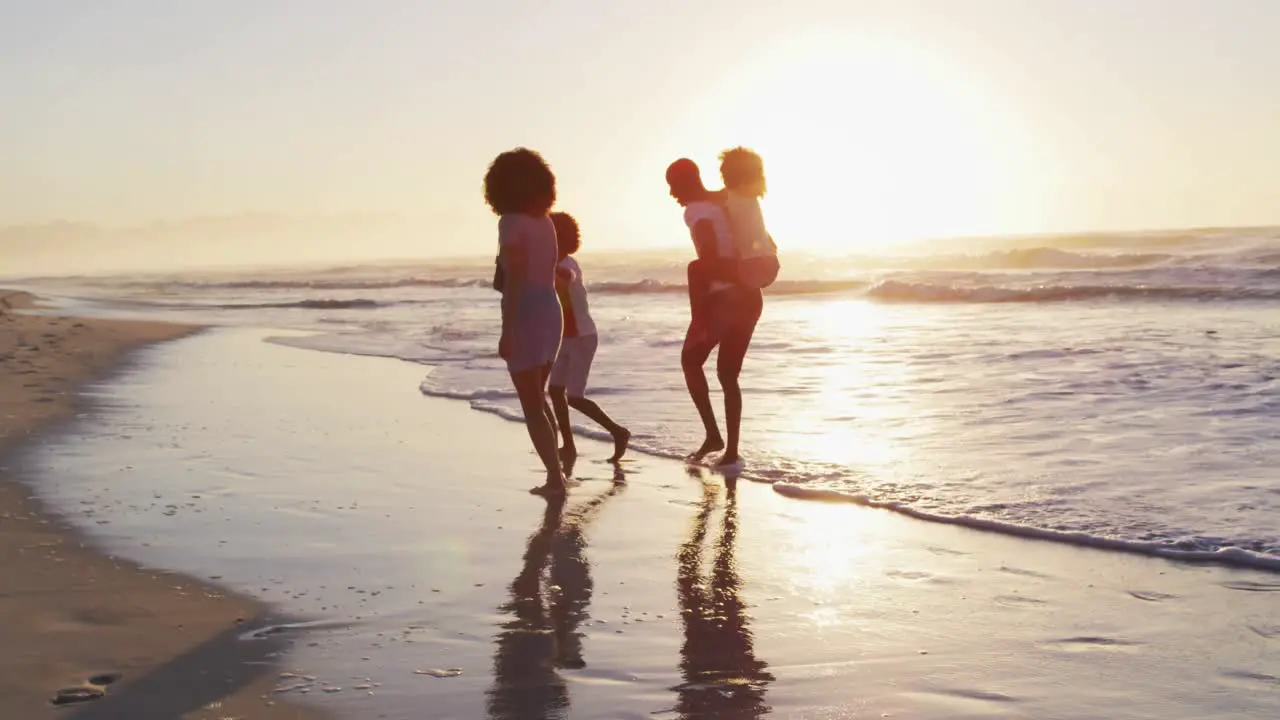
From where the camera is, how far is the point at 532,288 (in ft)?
19.8

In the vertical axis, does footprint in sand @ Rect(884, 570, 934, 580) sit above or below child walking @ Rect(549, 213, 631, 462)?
below

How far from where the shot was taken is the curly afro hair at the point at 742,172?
730 cm

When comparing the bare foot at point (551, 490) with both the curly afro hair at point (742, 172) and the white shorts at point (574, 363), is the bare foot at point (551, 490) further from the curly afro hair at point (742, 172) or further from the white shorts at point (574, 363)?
the curly afro hair at point (742, 172)

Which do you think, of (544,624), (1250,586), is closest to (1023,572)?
(1250,586)

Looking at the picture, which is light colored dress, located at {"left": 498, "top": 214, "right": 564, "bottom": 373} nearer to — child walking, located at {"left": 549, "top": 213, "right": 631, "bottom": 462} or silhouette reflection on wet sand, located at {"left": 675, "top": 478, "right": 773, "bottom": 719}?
child walking, located at {"left": 549, "top": 213, "right": 631, "bottom": 462}

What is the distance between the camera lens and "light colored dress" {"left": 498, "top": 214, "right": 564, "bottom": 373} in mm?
5949

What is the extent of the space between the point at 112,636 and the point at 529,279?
291 cm

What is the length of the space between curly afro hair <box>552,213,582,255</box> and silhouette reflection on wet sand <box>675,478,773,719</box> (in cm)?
250

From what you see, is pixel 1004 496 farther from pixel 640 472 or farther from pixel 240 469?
pixel 240 469

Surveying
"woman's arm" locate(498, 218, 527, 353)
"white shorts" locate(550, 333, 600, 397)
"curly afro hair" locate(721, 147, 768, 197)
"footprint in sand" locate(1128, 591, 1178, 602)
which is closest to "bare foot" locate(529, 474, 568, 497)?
"woman's arm" locate(498, 218, 527, 353)

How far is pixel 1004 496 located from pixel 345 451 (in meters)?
4.00

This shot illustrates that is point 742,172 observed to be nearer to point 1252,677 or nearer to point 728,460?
point 728,460

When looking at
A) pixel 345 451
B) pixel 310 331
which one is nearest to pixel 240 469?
pixel 345 451

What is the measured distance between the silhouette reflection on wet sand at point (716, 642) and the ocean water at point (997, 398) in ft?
4.51
